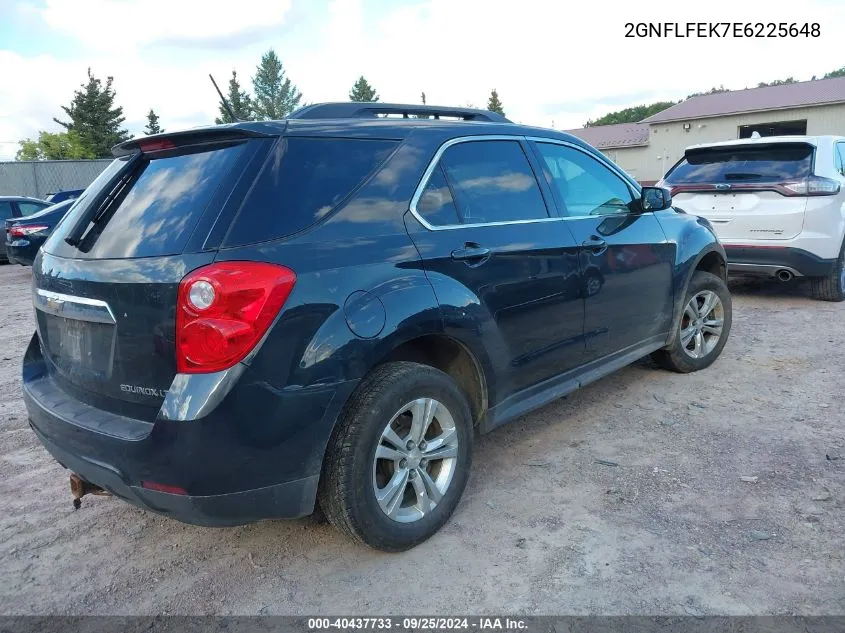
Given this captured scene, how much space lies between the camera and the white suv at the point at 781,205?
6.88 metres

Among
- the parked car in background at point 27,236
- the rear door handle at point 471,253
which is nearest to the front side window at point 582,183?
the rear door handle at point 471,253

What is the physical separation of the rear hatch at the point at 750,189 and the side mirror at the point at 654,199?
9.99ft

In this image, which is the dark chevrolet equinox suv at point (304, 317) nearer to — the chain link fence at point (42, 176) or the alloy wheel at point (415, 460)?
the alloy wheel at point (415, 460)

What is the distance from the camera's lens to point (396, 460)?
9.21ft

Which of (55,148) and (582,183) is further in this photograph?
(55,148)

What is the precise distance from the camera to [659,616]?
244 cm

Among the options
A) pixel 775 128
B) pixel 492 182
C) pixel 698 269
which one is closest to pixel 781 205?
pixel 698 269

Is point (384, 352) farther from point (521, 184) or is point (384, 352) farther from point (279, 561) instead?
point (521, 184)

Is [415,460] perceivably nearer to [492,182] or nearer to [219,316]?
[219,316]

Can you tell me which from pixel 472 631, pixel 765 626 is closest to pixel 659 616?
pixel 765 626

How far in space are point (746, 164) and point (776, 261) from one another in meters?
1.10

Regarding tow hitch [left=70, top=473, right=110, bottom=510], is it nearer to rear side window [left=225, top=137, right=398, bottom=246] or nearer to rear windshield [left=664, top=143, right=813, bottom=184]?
rear side window [left=225, top=137, right=398, bottom=246]

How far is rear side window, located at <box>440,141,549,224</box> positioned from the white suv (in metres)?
4.42

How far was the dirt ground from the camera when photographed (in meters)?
2.59
